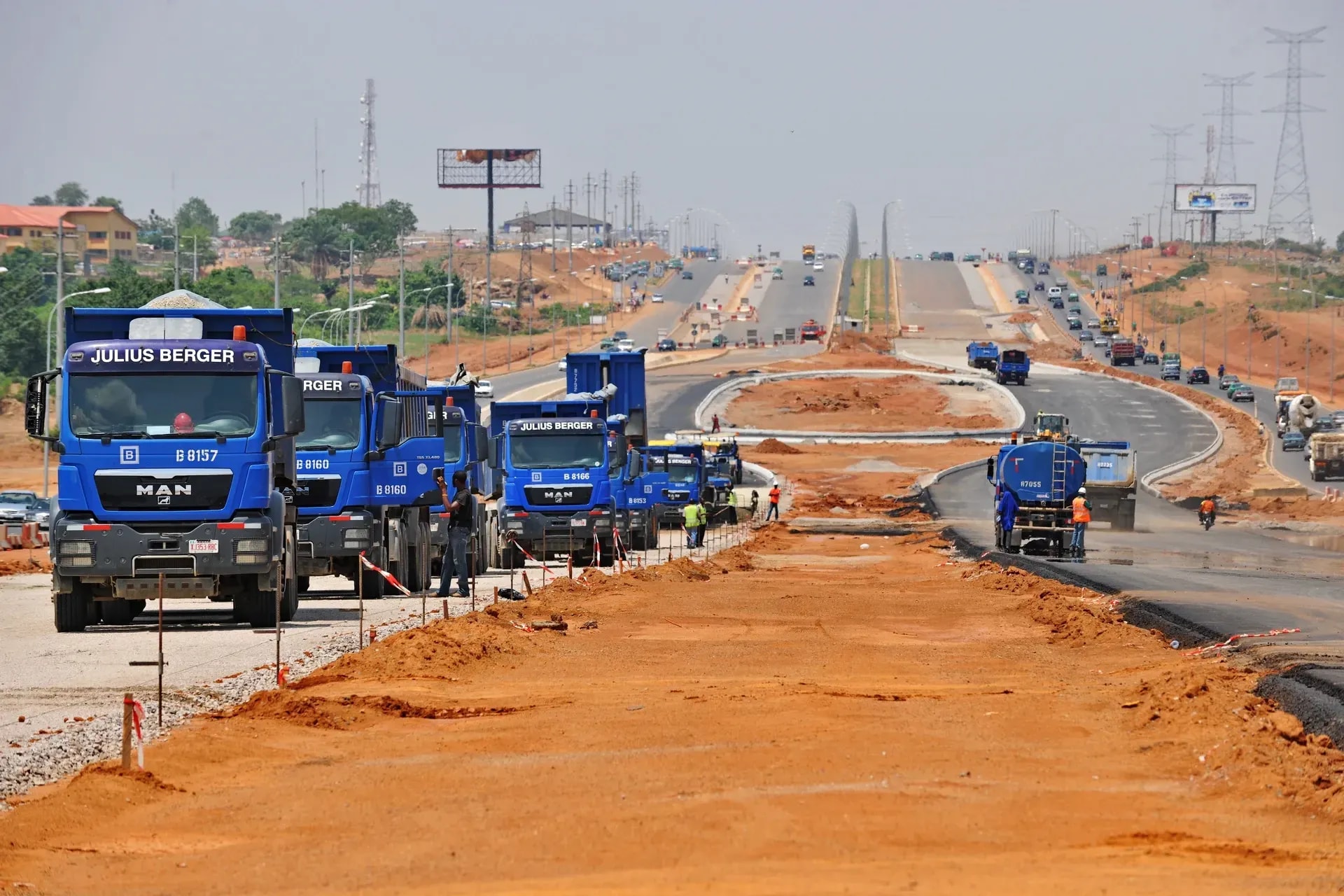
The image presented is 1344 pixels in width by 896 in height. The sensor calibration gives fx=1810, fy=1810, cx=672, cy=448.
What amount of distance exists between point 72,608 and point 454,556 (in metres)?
7.64

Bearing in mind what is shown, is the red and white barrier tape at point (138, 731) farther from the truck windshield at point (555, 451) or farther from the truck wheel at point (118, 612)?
the truck windshield at point (555, 451)

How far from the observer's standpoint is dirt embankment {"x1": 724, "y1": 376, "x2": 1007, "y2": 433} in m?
109

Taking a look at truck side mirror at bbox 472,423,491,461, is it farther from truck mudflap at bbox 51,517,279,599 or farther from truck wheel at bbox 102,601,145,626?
truck mudflap at bbox 51,517,279,599

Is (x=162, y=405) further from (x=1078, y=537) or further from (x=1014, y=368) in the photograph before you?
(x=1014, y=368)

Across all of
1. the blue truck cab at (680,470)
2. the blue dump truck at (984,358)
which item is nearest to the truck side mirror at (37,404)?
the blue truck cab at (680,470)

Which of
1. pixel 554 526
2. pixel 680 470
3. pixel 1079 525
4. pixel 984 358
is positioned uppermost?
pixel 984 358

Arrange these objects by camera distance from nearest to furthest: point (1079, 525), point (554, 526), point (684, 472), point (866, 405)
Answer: point (554, 526), point (1079, 525), point (684, 472), point (866, 405)

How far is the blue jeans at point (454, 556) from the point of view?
84.4 feet

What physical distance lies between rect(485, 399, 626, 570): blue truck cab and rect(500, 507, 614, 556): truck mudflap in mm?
14

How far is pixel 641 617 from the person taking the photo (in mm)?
23125

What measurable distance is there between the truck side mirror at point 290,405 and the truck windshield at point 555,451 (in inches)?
686

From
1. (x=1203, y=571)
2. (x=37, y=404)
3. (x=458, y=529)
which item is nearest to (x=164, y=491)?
(x=37, y=404)

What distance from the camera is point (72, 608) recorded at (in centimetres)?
1991

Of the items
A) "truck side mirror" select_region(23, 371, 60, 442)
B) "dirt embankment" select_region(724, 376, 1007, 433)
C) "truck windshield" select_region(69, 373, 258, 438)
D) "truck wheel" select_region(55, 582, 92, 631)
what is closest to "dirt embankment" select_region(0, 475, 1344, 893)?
"truck windshield" select_region(69, 373, 258, 438)
